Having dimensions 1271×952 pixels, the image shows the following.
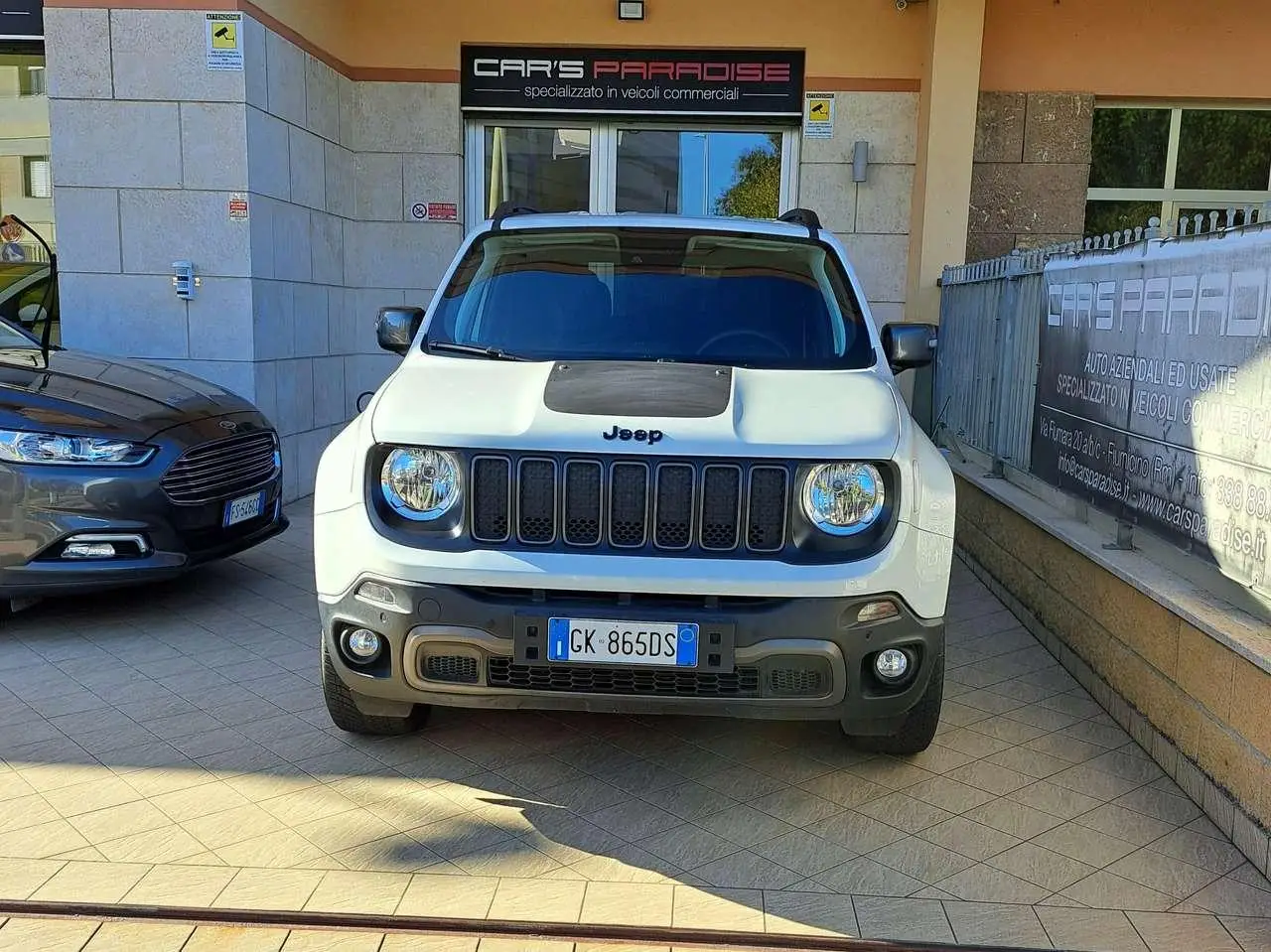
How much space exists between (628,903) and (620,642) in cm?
71

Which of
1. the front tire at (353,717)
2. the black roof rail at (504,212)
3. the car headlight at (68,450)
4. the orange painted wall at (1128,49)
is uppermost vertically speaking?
the orange painted wall at (1128,49)

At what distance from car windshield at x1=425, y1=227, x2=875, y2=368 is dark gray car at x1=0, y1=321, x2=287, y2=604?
1.69m

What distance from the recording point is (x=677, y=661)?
3.12 meters

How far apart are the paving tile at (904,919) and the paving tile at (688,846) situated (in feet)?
1.48

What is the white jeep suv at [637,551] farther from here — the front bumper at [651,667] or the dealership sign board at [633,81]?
the dealership sign board at [633,81]

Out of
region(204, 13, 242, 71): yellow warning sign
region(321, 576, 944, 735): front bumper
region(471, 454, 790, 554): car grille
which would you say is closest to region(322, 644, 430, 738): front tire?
region(321, 576, 944, 735): front bumper

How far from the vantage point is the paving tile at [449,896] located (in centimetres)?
285

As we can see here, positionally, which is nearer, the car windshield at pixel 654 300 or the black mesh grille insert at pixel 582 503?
the black mesh grille insert at pixel 582 503

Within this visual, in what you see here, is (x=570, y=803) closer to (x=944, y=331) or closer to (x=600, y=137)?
(x=944, y=331)

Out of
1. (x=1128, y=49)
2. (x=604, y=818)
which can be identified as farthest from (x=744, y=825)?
(x=1128, y=49)

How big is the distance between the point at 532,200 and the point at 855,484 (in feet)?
24.8

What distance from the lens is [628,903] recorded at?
291cm

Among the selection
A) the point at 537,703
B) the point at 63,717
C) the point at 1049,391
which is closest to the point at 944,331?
the point at 1049,391

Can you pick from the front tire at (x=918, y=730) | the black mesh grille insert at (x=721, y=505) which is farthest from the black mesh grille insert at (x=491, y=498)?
the front tire at (x=918, y=730)
